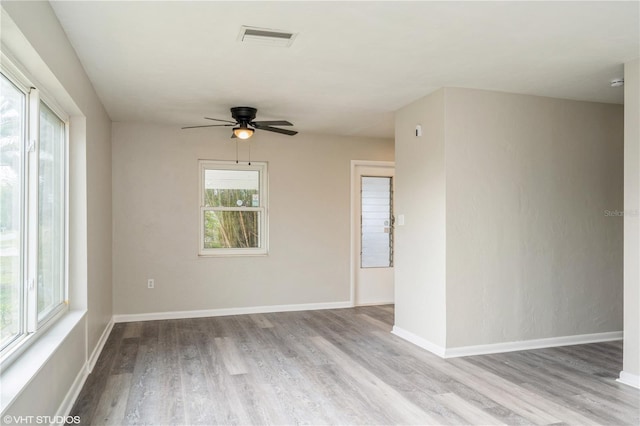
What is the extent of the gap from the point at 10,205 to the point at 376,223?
5114 mm

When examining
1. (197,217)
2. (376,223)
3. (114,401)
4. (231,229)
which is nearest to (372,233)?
(376,223)

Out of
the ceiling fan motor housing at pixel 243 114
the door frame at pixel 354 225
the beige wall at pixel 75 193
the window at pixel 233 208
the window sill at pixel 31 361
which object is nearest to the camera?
the window sill at pixel 31 361

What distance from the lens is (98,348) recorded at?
14.1 ft

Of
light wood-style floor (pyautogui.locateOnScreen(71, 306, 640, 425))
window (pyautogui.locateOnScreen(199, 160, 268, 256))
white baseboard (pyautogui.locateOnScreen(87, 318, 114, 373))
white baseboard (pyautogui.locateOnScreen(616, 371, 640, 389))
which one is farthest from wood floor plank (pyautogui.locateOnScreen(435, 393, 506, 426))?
window (pyautogui.locateOnScreen(199, 160, 268, 256))

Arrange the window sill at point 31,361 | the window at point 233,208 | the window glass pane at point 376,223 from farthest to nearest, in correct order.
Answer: the window glass pane at point 376,223 < the window at point 233,208 < the window sill at point 31,361

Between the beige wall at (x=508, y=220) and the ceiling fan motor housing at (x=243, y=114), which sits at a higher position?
the ceiling fan motor housing at (x=243, y=114)

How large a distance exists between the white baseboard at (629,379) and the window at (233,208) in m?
4.12

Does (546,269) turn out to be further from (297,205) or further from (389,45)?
(297,205)

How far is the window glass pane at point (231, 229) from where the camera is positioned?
20.2 feet

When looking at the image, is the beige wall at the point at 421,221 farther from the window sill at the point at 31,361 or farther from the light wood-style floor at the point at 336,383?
the window sill at the point at 31,361

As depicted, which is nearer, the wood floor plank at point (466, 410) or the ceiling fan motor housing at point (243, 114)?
the wood floor plank at point (466, 410)

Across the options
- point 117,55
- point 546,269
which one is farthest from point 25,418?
point 546,269

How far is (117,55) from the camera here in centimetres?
338

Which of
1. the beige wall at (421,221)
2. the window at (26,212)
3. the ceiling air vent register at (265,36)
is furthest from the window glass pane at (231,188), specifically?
the ceiling air vent register at (265,36)
